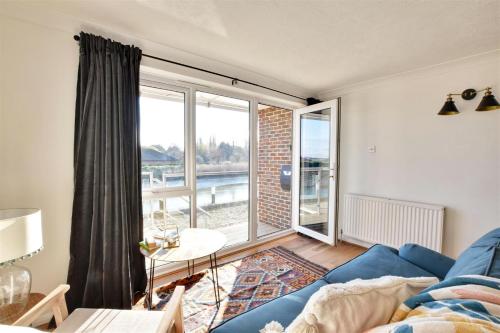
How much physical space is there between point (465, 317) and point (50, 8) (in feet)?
8.69

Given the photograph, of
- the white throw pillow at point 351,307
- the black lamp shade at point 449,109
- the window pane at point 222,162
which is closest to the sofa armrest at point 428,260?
the white throw pillow at point 351,307

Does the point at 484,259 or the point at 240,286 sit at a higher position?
the point at 484,259

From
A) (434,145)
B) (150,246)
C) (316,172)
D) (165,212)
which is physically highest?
(434,145)

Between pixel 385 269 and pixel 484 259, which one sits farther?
pixel 385 269

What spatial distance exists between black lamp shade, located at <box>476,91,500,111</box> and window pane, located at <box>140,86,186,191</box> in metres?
2.92

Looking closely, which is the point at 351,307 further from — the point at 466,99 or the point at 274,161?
the point at 274,161

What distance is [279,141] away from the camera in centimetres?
388

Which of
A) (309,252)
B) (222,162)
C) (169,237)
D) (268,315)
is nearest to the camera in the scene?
(268,315)

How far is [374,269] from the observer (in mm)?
1434

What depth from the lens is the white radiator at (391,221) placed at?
2.38 metres

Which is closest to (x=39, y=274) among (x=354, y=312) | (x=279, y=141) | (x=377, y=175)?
(x=354, y=312)

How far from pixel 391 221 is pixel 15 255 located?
131 inches

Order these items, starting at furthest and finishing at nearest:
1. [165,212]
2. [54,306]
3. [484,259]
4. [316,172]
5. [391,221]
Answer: [316,172], [391,221], [165,212], [54,306], [484,259]

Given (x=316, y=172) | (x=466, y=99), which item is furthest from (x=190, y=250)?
(x=466, y=99)
